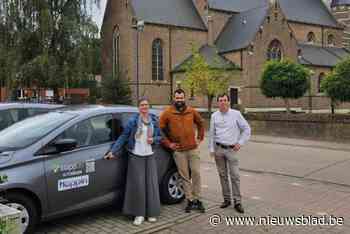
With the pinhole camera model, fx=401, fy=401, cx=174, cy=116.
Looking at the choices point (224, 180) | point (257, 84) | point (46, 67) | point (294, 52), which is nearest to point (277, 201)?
point (224, 180)

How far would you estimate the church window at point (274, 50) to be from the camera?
4219cm

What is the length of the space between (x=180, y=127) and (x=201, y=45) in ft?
130

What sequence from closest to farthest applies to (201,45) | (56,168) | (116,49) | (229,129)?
1. (56,168)
2. (229,129)
3. (116,49)
4. (201,45)

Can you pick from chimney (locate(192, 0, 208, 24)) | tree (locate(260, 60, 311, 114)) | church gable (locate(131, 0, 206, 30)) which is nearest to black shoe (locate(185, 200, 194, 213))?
tree (locate(260, 60, 311, 114))

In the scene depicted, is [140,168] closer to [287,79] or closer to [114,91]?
[287,79]

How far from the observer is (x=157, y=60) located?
137 feet

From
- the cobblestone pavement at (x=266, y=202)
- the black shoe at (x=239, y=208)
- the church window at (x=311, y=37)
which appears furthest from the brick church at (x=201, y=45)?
the black shoe at (x=239, y=208)

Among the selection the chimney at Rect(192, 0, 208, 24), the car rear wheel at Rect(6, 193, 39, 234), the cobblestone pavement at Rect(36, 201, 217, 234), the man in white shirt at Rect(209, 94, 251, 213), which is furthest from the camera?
the chimney at Rect(192, 0, 208, 24)

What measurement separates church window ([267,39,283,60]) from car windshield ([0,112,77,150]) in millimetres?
38518

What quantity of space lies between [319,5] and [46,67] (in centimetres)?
4414

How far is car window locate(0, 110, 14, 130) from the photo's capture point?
872 centimetres

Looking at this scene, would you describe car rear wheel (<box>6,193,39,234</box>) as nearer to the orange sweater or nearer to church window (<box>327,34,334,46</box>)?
the orange sweater

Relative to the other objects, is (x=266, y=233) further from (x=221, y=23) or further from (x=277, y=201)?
(x=221, y=23)

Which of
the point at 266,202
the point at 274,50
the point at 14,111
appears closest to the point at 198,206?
the point at 266,202
